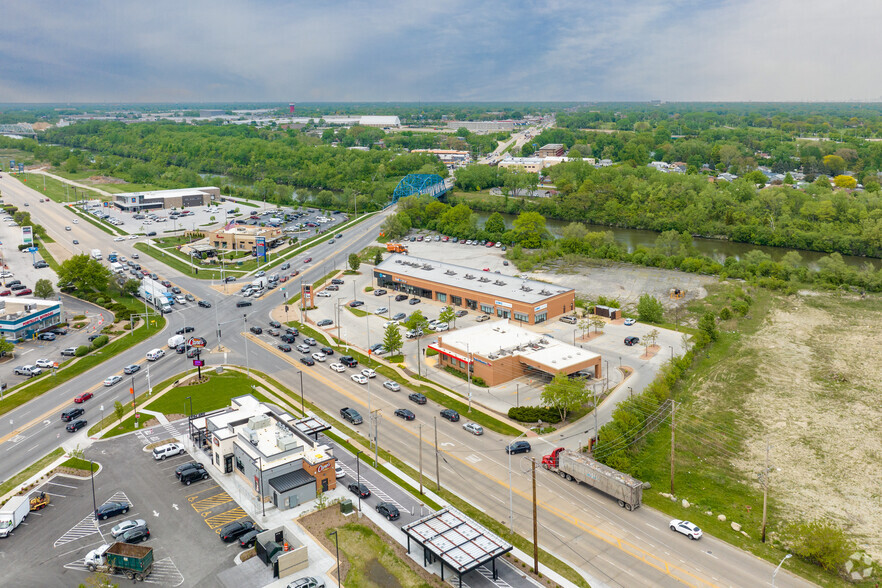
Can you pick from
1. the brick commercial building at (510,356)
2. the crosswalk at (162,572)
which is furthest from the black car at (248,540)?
the brick commercial building at (510,356)

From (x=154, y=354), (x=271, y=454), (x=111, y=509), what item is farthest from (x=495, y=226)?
(x=111, y=509)

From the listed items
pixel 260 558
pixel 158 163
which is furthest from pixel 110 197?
pixel 260 558

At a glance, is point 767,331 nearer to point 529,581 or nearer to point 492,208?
point 529,581

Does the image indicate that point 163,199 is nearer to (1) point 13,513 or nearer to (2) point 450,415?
(2) point 450,415

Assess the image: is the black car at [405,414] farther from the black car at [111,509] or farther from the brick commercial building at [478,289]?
the brick commercial building at [478,289]

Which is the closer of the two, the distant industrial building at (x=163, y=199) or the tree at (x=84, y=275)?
the tree at (x=84, y=275)

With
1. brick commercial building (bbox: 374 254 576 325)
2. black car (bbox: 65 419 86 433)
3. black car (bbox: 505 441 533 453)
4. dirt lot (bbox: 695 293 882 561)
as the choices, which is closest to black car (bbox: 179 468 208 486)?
black car (bbox: 65 419 86 433)
